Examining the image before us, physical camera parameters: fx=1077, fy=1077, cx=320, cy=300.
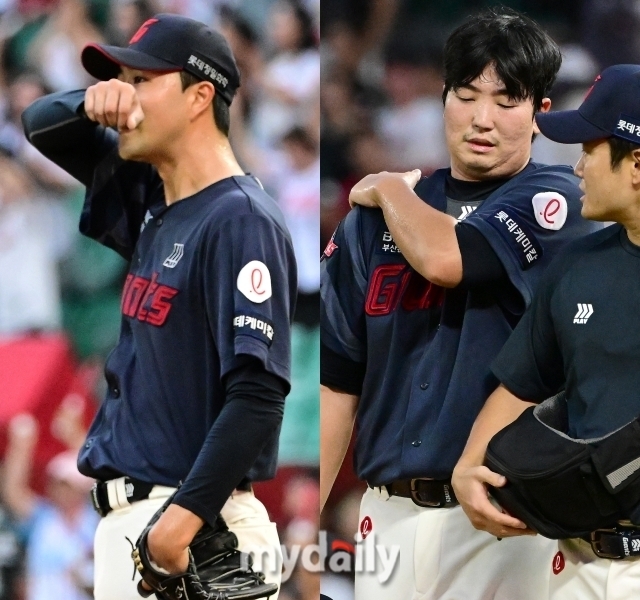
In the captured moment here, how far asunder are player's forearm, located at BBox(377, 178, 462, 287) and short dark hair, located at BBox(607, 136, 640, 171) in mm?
397

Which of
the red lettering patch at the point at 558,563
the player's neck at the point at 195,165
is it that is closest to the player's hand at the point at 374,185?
the player's neck at the point at 195,165

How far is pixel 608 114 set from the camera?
2.09 metres

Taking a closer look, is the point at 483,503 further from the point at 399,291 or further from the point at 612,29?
the point at 612,29

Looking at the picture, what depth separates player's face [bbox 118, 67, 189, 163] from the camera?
A: 250 cm

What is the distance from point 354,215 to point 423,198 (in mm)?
175

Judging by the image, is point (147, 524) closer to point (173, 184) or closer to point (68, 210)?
point (173, 184)

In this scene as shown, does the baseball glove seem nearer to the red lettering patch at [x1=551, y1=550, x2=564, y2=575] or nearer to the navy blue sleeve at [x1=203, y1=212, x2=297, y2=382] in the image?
the navy blue sleeve at [x1=203, y1=212, x2=297, y2=382]

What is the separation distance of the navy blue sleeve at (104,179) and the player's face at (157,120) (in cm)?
24

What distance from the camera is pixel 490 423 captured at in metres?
2.21

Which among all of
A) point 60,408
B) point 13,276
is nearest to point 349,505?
point 60,408

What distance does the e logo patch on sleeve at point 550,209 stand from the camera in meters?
2.42

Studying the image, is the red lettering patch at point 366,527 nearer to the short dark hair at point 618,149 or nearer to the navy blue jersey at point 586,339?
the navy blue jersey at point 586,339

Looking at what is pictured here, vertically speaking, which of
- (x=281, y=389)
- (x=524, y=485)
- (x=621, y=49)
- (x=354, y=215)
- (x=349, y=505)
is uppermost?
(x=621, y=49)

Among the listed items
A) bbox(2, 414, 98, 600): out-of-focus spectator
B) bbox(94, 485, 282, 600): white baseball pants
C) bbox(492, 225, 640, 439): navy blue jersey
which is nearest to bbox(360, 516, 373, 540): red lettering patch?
bbox(94, 485, 282, 600): white baseball pants
